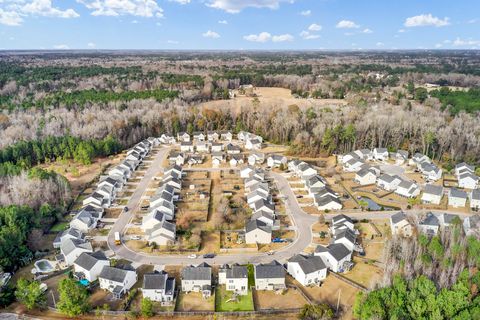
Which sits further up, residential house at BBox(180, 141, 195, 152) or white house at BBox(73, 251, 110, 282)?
residential house at BBox(180, 141, 195, 152)

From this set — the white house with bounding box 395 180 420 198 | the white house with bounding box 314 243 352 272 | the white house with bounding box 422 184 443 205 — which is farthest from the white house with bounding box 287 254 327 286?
the white house with bounding box 395 180 420 198

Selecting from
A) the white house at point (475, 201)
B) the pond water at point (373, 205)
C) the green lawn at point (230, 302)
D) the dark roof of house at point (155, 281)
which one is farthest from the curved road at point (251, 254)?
the white house at point (475, 201)

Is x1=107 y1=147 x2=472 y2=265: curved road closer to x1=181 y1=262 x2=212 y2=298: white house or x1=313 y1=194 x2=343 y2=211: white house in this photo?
x1=313 y1=194 x2=343 y2=211: white house

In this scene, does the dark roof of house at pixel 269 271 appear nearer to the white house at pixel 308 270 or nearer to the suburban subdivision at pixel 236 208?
the suburban subdivision at pixel 236 208

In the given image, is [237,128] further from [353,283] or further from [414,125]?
[353,283]

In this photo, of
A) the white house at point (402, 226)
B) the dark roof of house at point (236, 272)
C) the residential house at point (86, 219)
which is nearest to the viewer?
the dark roof of house at point (236, 272)

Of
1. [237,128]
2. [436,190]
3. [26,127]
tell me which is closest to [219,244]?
[436,190]
